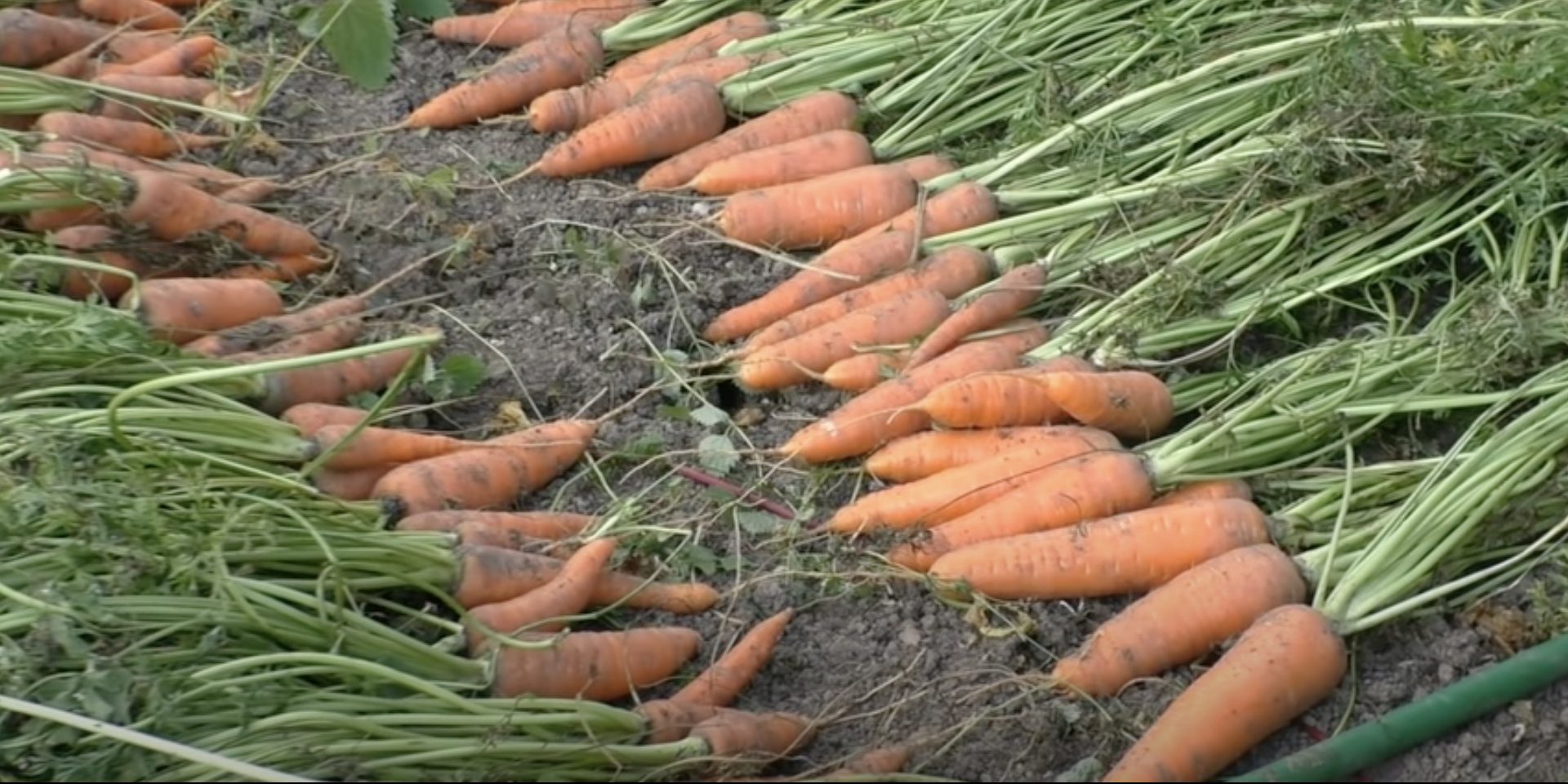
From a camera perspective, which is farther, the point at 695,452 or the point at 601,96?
the point at 601,96

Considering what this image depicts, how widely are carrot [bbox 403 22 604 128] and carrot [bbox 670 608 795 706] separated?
162cm

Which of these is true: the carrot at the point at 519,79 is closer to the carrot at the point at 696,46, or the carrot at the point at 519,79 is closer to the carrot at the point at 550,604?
the carrot at the point at 696,46

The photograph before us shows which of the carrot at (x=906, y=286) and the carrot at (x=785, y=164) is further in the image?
the carrot at (x=785, y=164)

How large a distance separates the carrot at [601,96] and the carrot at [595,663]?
151 cm

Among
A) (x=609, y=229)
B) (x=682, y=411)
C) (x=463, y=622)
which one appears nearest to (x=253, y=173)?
(x=609, y=229)

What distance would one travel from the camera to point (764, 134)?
3.92 m

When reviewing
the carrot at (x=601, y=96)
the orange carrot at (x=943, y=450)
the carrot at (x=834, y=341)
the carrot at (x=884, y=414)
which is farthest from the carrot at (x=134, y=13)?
the orange carrot at (x=943, y=450)

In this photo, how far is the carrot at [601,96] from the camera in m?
4.02

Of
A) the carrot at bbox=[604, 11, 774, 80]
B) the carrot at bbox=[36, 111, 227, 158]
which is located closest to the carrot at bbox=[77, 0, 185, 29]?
the carrot at bbox=[36, 111, 227, 158]

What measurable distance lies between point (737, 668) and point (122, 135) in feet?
5.73

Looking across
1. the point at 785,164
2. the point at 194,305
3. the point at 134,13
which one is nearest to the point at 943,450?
the point at 785,164

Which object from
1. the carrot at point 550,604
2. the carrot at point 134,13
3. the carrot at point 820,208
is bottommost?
the carrot at point 550,604

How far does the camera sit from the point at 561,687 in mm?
2684

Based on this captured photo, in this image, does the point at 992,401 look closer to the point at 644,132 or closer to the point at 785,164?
the point at 785,164
